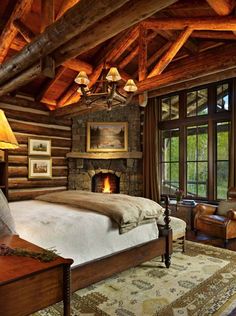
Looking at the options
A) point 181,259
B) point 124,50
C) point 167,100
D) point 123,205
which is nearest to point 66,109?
point 124,50

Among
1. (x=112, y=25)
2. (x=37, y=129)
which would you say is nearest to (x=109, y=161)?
(x=37, y=129)

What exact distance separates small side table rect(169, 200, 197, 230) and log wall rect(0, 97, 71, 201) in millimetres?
3034

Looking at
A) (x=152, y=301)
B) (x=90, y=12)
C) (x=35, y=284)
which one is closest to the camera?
(x=35, y=284)

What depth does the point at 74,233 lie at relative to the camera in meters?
2.38

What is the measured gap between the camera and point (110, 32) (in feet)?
8.69

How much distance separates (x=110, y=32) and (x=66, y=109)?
3.30 meters

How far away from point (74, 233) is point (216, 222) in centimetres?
298

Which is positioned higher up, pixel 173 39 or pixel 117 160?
pixel 173 39

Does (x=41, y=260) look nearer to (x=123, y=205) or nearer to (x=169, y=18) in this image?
(x=123, y=205)

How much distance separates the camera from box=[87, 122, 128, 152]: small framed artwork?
6.76m

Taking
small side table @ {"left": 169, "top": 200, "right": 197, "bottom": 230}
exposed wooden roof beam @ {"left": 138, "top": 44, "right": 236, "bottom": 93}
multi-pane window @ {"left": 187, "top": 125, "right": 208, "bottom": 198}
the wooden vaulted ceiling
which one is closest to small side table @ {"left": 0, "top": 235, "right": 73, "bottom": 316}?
the wooden vaulted ceiling

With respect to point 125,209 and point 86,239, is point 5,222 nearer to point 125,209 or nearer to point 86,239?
point 86,239

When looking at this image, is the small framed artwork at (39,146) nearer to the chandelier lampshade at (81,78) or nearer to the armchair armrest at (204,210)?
the chandelier lampshade at (81,78)

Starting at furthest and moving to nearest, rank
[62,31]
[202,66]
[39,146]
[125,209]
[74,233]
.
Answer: [39,146] < [202,66] < [125,209] < [62,31] < [74,233]
